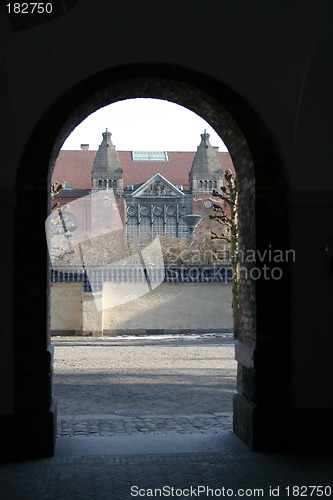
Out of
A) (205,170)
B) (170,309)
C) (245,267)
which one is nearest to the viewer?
(245,267)

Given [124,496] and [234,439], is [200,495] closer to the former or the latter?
[124,496]

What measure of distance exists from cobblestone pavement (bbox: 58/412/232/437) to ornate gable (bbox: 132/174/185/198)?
5782 centimetres

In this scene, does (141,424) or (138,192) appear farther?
(138,192)

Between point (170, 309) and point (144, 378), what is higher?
point (170, 309)

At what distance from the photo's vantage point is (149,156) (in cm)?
7219

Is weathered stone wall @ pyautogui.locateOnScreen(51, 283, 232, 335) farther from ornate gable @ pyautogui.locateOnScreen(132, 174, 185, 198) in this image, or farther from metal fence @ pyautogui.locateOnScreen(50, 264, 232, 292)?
ornate gable @ pyautogui.locateOnScreen(132, 174, 185, 198)

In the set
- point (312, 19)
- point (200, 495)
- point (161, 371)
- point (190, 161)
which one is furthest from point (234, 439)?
point (190, 161)

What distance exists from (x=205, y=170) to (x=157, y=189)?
5195 millimetres

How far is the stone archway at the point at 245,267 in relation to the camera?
609 cm

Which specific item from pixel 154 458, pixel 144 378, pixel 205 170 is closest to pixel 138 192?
pixel 205 170

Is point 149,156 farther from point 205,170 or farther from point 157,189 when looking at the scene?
point 205,170

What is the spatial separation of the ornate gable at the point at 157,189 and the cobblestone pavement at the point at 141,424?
5782cm

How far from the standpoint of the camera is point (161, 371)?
14.5 m

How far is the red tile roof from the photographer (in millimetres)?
68188
